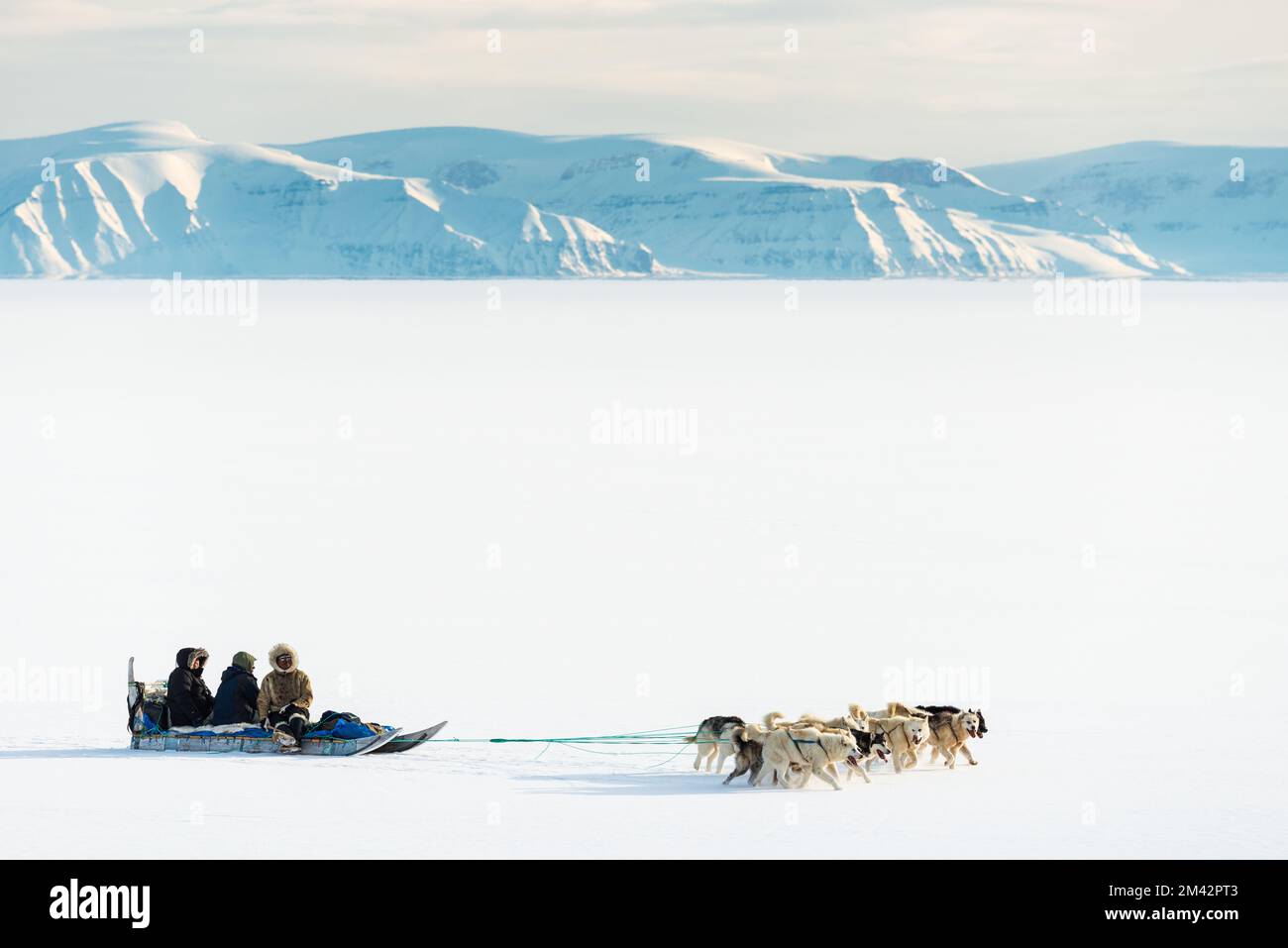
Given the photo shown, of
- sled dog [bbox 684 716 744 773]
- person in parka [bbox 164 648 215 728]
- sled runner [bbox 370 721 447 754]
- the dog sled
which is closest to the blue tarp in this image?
the dog sled

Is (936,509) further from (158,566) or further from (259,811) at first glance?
(259,811)

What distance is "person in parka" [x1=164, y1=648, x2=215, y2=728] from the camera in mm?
11609

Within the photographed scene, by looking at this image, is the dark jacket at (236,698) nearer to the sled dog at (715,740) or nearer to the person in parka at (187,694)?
the person in parka at (187,694)

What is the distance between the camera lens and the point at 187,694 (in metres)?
11.7

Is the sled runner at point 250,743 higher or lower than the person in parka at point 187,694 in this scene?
lower

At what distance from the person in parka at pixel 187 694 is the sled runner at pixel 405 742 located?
42.1 inches

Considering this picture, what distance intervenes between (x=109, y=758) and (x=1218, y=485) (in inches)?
675

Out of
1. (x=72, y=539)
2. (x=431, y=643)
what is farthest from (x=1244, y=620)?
Answer: (x=72, y=539)

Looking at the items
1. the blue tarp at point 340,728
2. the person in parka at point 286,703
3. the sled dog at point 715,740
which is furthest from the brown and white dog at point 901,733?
the person in parka at point 286,703

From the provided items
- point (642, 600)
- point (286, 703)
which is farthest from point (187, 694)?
point (642, 600)

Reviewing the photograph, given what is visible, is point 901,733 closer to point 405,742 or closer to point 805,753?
point 805,753

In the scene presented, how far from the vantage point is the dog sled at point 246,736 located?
38.0 feet

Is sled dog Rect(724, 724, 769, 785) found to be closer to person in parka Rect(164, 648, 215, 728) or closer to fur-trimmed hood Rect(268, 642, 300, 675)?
fur-trimmed hood Rect(268, 642, 300, 675)

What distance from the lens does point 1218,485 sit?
2497 centimetres
